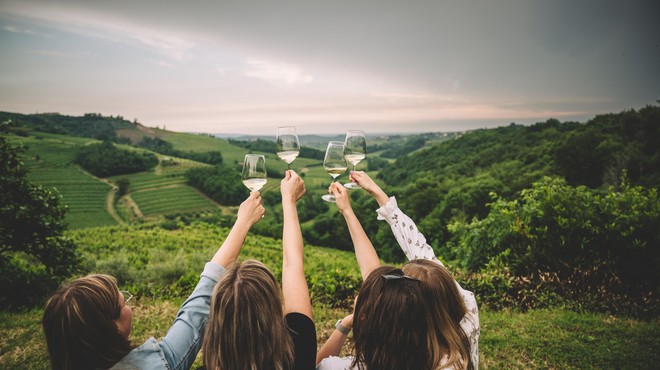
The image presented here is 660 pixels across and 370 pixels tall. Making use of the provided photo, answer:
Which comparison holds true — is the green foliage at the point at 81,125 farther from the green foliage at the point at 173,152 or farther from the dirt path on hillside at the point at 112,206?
the dirt path on hillside at the point at 112,206

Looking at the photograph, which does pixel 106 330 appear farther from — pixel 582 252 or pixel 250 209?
pixel 582 252

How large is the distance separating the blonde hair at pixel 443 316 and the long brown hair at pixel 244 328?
818mm

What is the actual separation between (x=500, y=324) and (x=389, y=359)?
14.9 feet

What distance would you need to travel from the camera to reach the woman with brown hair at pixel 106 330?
158 centimetres

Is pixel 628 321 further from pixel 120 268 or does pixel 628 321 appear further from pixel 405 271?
pixel 120 268

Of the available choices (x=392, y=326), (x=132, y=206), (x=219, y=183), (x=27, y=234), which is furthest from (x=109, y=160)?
(x=392, y=326)

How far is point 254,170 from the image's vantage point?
7.31ft

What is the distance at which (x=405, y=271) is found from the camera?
7.02 ft

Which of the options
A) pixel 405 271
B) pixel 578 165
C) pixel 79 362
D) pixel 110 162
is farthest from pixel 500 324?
pixel 110 162

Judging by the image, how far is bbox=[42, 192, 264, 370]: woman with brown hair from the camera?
5.18 feet

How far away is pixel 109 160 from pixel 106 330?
85.6m

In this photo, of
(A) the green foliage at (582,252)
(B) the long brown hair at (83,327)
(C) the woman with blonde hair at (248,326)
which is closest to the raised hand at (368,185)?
(C) the woman with blonde hair at (248,326)

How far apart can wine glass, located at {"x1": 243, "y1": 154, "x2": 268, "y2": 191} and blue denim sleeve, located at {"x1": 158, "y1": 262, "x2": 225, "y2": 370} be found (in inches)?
24.5

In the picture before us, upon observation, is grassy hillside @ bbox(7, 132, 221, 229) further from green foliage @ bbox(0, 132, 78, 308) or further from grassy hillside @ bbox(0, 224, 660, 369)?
grassy hillside @ bbox(0, 224, 660, 369)
